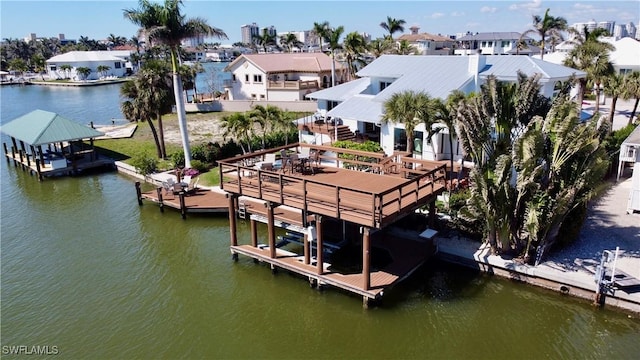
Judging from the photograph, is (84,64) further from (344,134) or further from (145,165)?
(344,134)

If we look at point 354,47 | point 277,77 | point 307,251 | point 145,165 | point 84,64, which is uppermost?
point 84,64

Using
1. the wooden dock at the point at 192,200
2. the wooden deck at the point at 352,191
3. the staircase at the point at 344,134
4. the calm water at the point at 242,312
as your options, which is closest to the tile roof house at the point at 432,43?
the staircase at the point at 344,134

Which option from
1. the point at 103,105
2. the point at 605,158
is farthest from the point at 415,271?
the point at 103,105

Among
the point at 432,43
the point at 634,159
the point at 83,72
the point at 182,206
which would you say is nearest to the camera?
the point at 634,159

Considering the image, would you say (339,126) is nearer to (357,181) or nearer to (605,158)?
(357,181)

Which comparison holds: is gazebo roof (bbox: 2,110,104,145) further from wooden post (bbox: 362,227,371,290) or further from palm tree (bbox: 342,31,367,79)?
wooden post (bbox: 362,227,371,290)

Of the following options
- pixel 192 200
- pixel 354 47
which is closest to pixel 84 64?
pixel 354 47
